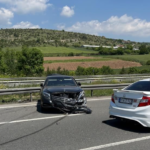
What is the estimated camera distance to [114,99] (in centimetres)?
775

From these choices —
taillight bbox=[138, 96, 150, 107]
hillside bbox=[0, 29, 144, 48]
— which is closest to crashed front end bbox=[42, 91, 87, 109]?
taillight bbox=[138, 96, 150, 107]

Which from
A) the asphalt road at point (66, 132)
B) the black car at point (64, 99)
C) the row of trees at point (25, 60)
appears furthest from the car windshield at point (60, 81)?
the row of trees at point (25, 60)

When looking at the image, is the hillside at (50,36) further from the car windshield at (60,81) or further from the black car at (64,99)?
the black car at (64,99)

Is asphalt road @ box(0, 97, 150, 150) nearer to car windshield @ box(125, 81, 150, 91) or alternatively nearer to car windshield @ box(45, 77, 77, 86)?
car windshield @ box(125, 81, 150, 91)

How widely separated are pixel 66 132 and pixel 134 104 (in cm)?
200

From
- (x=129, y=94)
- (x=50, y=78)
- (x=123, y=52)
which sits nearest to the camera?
(x=129, y=94)

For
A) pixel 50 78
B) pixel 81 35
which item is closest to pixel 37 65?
pixel 50 78

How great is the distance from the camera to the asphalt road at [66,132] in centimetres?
566

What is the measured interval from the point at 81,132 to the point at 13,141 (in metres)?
1.80

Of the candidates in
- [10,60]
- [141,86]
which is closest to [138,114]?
Result: [141,86]

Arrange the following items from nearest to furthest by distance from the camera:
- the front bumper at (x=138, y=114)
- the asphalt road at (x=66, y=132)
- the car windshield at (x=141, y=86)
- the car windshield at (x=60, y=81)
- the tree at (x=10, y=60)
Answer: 1. the asphalt road at (x=66, y=132)
2. the front bumper at (x=138, y=114)
3. the car windshield at (x=141, y=86)
4. the car windshield at (x=60, y=81)
5. the tree at (x=10, y=60)

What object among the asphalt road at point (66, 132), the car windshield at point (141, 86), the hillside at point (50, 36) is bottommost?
the asphalt road at point (66, 132)

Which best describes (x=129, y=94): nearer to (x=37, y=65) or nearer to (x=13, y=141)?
(x=13, y=141)

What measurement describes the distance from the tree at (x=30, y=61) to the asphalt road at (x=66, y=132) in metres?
69.3
